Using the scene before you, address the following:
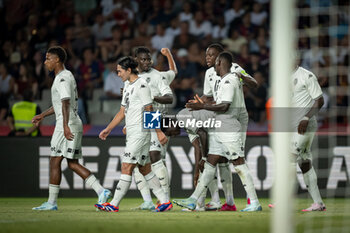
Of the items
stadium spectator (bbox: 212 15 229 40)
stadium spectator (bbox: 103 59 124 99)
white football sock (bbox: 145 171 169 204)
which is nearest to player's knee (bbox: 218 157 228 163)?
white football sock (bbox: 145 171 169 204)

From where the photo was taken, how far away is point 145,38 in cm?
1572

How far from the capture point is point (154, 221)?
743 centimetres

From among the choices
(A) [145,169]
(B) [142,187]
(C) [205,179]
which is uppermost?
(A) [145,169]

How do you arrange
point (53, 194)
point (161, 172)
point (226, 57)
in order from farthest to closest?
point (161, 172)
point (53, 194)
point (226, 57)

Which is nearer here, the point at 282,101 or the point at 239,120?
→ the point at 282,101

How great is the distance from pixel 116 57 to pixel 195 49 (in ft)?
5.78

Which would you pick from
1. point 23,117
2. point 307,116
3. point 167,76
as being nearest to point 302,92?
point 307,116

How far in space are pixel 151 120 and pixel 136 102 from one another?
323mm

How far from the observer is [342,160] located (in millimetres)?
11711

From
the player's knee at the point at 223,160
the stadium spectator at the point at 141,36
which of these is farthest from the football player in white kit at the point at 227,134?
the stadium spectator at the point at 141,36

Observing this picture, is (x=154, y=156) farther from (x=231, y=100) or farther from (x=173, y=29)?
(x=173, y=29)

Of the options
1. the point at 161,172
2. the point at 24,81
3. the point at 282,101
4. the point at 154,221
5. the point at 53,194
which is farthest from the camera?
the point at 24,81

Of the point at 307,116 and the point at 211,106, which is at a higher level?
the point at 211,106

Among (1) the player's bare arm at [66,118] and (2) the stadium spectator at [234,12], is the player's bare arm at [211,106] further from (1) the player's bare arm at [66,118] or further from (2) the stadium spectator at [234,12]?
(2) the stadium spectator at [234,12]
